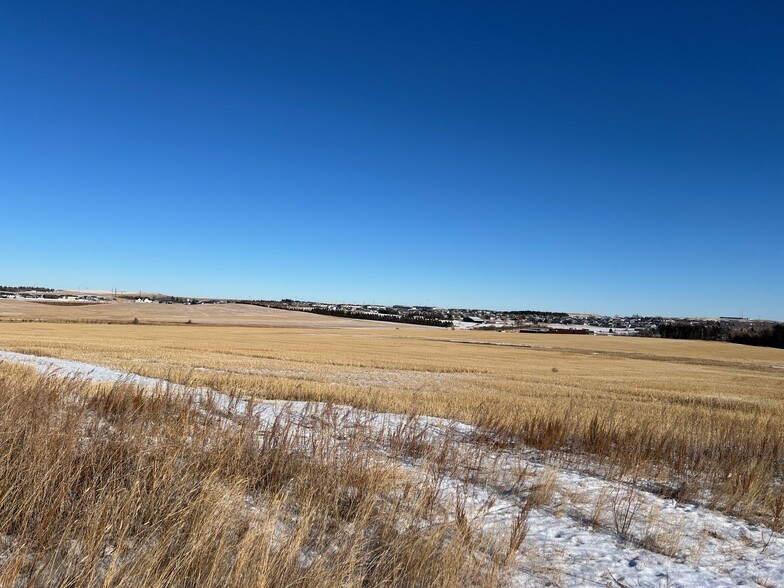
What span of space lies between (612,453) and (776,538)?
300cm

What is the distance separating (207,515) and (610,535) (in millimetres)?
3788

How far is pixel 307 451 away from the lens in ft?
20.5

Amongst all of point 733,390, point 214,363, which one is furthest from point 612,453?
point 733,390

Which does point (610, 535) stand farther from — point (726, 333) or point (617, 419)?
point (726, 333)

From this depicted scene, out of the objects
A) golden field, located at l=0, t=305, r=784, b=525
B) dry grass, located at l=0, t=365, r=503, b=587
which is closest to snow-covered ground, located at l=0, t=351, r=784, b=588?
dry grass, located at l=0, t=365, r=503, b=587

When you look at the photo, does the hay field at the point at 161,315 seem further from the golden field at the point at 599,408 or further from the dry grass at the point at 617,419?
the dry grass at the point at 617,419

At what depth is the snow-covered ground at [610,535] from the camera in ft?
14.1

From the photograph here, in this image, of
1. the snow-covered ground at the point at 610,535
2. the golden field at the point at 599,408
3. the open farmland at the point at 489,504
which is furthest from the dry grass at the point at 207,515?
the golden field at the point at 599,408

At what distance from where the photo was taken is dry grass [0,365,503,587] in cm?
323

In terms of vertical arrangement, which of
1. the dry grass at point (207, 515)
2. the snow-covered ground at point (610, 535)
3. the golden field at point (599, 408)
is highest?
the dry grass at point (207, 515)

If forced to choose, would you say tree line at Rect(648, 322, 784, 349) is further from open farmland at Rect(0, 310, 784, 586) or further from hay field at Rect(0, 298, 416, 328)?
open farmland at Rect(0, 310, 784, 586)

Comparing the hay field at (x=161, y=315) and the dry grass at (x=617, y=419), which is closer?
the dry grass at (x=617, y=419)

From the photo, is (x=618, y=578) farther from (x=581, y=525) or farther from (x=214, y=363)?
(x=214, y=363)

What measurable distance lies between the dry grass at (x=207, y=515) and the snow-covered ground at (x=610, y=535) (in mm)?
566
